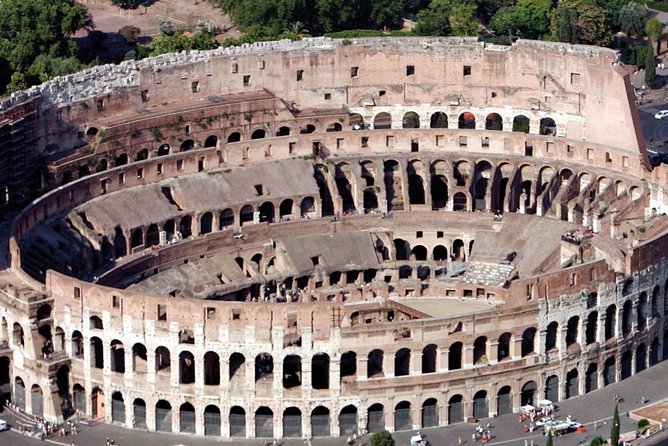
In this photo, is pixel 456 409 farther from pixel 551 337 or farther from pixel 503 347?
pixel 551 337

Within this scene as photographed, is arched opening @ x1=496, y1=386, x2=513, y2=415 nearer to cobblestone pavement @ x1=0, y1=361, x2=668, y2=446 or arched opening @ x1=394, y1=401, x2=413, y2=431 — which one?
cobblestone pavement @ x1=0, y1=361, x2=668, y2=446

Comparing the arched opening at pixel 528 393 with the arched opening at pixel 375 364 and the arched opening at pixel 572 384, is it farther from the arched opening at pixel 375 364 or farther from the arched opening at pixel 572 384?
the arched opening at pixel 375 364

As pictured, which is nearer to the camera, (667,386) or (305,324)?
(305,324)

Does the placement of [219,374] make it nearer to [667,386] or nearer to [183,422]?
[183,422]

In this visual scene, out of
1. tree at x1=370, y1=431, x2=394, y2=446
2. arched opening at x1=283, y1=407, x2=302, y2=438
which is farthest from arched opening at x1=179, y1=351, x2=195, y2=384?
tree at x1=370, y1=431, x2=394, y2=446

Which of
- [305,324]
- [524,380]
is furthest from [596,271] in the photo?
[305,324]

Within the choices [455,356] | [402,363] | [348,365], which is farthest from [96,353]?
[455,356]

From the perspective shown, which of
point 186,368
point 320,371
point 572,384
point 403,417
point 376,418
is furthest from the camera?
point 572,384
